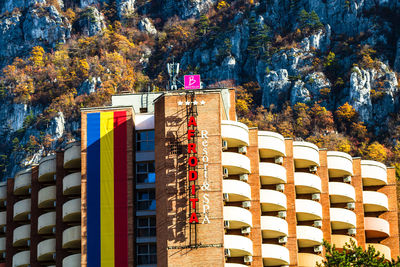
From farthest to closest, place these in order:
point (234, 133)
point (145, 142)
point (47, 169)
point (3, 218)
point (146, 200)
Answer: point (3, 218) → point (47, 169) → point (145, 142) → point (146, 200) → point (234, 133)

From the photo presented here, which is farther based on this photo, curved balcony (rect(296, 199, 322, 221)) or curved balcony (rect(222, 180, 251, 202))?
curved balcony (rect(296, 199, 322, 221))

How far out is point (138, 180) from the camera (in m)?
91.8

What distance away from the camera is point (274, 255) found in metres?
92.4

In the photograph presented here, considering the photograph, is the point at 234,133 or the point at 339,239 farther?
the point at 339,239

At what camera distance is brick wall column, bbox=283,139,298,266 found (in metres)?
94.4

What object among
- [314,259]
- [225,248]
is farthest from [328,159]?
[225,248]

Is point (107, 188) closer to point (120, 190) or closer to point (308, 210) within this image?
point (120, 190)

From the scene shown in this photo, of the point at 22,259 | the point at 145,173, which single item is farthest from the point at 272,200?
the point at 22,259

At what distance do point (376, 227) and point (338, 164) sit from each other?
7.94m

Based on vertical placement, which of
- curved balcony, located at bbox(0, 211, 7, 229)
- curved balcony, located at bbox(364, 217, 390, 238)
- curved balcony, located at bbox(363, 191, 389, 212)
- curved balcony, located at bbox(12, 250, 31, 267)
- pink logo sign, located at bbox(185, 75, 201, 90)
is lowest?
curved balcony, located at bbox(12, 250, 31, 267)

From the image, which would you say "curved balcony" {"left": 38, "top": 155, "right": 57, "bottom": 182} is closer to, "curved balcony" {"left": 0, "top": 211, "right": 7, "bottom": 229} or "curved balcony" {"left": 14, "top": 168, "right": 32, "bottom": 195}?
"curved balcony" {"left": 14, "top": 168, "right": 32, "bottom": 195}

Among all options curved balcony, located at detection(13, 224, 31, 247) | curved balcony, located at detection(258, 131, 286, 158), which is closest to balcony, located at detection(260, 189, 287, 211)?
curved balcony, located at detection(258, 131, 286, 158)

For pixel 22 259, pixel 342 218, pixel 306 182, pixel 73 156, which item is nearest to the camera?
pixel 73 156

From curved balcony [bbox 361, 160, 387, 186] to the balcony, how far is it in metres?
13.7
